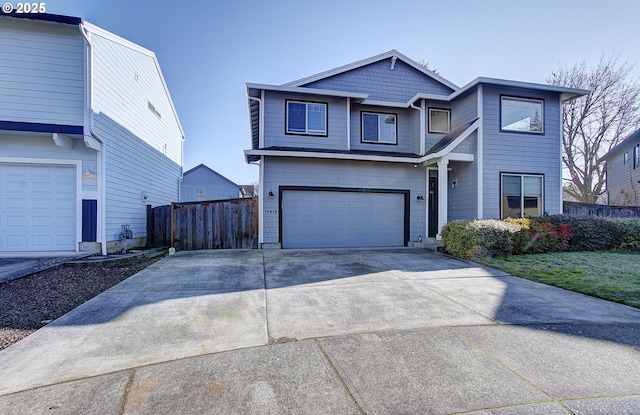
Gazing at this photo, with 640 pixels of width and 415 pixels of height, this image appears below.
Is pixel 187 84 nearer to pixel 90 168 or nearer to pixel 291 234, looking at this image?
pixel 90 168

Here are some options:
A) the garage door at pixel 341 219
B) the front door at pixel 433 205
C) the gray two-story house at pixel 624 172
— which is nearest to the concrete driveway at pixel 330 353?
the garage door at pixel 341 219

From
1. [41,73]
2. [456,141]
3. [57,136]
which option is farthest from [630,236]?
[41,73]

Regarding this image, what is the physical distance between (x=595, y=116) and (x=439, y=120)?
52.5 ft

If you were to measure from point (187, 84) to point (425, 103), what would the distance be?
11.1 m

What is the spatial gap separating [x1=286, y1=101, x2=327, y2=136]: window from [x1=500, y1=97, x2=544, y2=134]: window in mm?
5972

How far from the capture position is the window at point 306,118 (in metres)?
10.3

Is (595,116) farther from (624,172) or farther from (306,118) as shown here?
(306,118)

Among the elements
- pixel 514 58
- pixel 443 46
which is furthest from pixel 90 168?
pixel 514 58

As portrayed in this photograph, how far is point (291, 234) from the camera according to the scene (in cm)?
980

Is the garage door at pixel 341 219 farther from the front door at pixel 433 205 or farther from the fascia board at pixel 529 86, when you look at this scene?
the fascia board at pixel 529 86

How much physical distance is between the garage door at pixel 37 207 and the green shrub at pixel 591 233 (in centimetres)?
1349

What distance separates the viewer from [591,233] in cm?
880

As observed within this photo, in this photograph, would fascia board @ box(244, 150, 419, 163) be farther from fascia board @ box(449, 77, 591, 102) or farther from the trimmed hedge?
fascia board @ box(449, 77, 591, 102)

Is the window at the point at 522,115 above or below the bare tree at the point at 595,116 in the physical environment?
below
